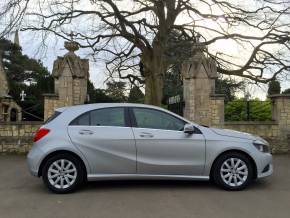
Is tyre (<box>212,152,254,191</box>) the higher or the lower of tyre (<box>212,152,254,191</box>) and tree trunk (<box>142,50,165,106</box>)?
the lower

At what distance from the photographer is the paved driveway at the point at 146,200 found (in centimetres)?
709

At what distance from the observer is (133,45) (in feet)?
62.1

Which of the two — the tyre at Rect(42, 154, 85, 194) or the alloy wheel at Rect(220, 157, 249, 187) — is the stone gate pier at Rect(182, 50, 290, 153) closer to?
the alloy wheel at Rect(220, 157, 249, 187)

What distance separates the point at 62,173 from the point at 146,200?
65.4 inches

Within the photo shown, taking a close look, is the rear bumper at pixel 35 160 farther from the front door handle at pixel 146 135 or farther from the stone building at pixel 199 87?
the stone building at pixel 199 87

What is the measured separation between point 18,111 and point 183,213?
101 ft

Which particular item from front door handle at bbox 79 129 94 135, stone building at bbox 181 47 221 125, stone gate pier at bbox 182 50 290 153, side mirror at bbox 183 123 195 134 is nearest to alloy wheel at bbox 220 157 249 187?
side mirror at bbox 183 123 195 134

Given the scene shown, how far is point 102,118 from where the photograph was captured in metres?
8.95

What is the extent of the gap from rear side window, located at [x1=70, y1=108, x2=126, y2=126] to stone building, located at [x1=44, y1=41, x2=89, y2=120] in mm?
6895

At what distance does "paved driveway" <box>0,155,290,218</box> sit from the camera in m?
7.09

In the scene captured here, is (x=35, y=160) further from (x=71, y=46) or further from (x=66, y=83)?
(x=71, y=46)

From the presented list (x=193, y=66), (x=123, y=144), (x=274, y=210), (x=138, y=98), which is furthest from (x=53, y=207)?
(x=138, y=98)

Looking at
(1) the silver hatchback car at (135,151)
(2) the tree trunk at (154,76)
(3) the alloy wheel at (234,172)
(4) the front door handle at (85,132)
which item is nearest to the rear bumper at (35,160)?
(1) the silver hatchback car at (135,151)

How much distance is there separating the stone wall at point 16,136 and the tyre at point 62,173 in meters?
6.52
